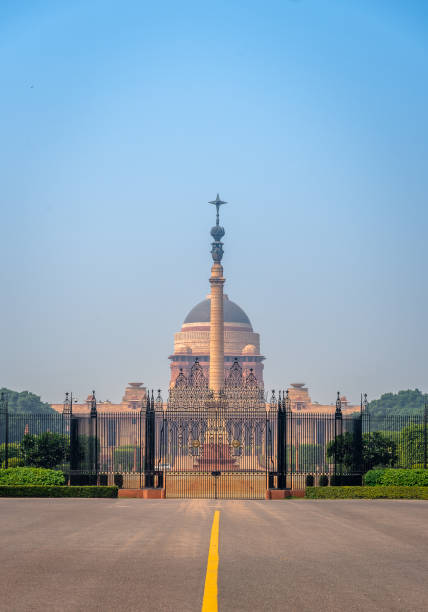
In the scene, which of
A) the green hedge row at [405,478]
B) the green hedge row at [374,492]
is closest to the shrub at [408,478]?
the green hedge row at [405,478]

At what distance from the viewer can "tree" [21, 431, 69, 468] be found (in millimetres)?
44250

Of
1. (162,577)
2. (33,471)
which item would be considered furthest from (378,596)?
(33,471)

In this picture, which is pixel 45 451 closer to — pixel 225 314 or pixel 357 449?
pixel 357 449

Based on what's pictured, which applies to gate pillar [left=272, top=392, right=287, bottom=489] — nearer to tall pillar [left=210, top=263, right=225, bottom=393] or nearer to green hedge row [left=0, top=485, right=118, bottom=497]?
green hedge row [left=0, top=485, right=118, bottom=497]

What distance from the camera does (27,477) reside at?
36.7 meters

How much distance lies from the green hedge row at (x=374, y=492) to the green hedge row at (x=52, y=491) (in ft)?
27.3

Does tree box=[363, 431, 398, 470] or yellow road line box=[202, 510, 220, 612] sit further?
tree box=[363, 431, 398, 470]

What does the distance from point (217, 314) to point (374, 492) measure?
223 ft

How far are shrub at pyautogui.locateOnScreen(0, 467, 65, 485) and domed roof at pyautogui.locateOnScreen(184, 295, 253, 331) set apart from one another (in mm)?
134252

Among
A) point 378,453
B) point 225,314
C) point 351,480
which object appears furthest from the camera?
point 225,314

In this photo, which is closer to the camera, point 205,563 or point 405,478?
point 205,563

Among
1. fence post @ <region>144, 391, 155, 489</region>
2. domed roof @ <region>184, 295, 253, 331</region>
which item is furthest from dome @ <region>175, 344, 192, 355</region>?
fence post @ <region>144, 391, 155, 489</region>

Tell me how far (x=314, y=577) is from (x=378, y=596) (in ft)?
5.15

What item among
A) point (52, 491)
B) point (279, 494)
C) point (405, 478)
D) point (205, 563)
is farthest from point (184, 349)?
point (205, 563)
